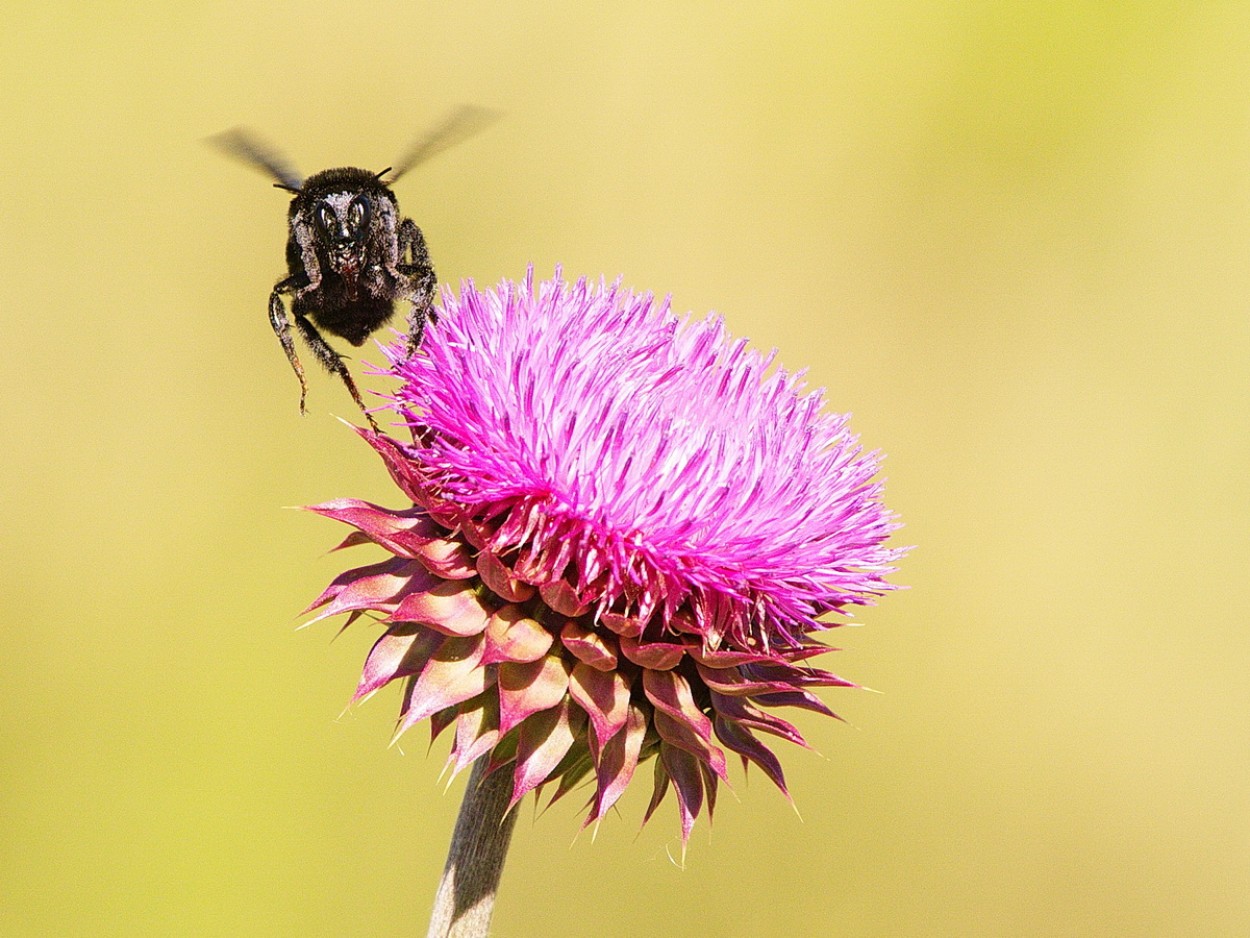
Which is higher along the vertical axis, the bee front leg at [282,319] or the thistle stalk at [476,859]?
the bee front leg at [282,319]

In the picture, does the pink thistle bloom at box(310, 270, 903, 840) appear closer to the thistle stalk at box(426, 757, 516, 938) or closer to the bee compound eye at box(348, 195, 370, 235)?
the thistle stalk at box(426, 757, 516, 938)

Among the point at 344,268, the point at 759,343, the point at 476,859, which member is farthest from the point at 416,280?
the point at 759,343

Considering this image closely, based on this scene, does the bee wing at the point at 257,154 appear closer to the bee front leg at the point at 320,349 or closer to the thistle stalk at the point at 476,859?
the bee front leg at the point at 320,349

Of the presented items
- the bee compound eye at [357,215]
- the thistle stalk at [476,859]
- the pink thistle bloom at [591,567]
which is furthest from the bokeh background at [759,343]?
the bee compound eye at [357,215]

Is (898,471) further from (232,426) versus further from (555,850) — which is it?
(232,426)

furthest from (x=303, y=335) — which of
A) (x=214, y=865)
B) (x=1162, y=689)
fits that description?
(x=1162, y=689)

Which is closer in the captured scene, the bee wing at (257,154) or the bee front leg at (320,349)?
the bee front leg at (320,349)

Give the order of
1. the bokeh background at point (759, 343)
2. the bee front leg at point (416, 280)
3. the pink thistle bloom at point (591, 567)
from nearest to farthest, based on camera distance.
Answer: the pink thistle bloom at point (591, 567), the bee front leg at point (416, 280), the bokeh background at point (759, 343)

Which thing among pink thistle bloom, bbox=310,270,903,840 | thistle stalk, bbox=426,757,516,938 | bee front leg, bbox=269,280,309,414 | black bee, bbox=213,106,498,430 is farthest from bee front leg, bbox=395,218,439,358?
thistle stalk, bbox=426,757,516,938
